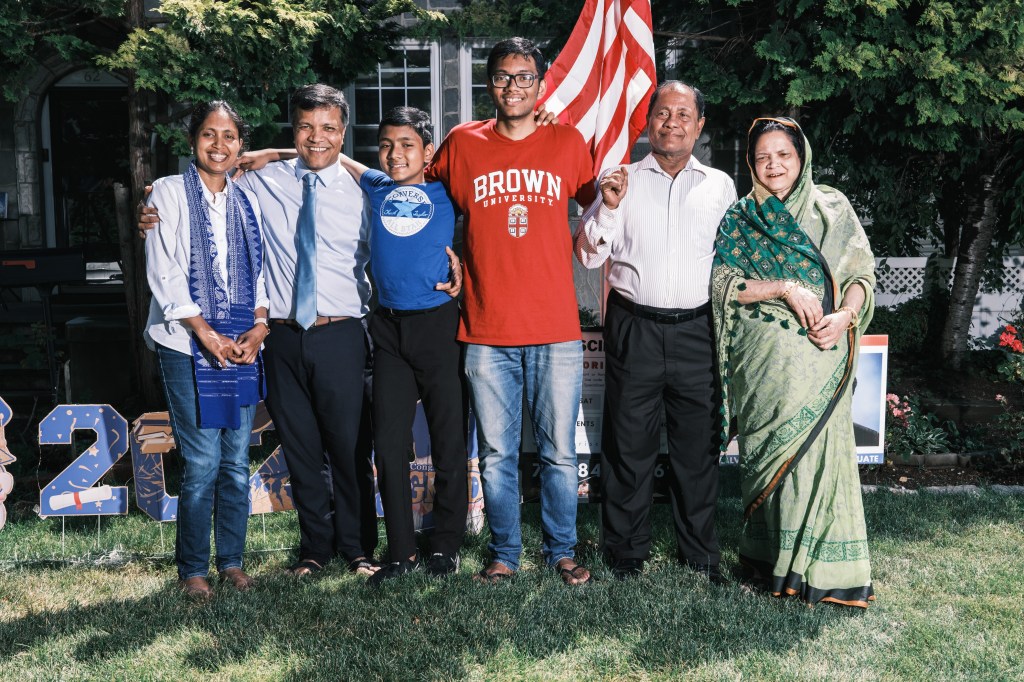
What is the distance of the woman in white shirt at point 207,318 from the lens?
12.4ft

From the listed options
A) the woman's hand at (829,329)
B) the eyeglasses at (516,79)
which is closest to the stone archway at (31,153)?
the eyeglasses at (516,79)

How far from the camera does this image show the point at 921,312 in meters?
8.90

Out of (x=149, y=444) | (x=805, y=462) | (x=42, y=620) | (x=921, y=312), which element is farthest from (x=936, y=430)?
(x=42, y=620)

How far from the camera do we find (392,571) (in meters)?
4.08

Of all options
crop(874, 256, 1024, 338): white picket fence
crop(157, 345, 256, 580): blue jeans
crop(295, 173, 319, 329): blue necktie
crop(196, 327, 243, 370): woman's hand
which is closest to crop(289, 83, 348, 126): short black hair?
crop(295, 173, 319, 329): blue necktie

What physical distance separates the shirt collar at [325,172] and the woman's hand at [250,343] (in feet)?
2.26

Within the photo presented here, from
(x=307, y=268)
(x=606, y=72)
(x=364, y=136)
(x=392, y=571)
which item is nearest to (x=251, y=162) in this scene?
(x=307, y=268)

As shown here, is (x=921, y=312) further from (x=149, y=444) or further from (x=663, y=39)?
(x=149, y=444)

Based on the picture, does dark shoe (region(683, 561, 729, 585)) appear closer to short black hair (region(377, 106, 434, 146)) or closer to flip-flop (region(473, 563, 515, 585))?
flip-flop (region(473, 563, 515, 585))

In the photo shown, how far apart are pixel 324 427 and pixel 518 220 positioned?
1.29 m

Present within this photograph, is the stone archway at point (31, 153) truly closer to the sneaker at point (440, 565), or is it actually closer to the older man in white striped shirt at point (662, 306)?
the sneaker at point (440, 565)

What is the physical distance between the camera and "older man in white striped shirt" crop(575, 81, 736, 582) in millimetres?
3914

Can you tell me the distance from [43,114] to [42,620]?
27.3 ft

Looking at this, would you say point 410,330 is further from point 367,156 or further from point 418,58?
point 418,58
